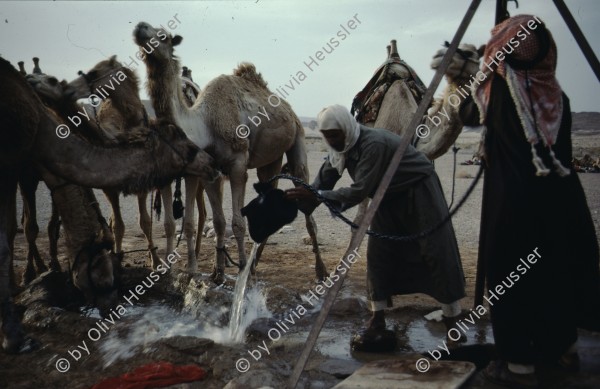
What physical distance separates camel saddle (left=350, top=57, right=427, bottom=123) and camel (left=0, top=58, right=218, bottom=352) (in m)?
3.12

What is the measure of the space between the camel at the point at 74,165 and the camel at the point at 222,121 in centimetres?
152

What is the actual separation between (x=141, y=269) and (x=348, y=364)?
3.16 meters

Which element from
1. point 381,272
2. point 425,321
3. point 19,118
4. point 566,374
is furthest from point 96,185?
point 566,374

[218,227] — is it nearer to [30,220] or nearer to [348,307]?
[348,307]

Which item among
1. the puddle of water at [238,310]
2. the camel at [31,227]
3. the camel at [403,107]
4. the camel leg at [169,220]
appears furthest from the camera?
the camel leg at [169,220]

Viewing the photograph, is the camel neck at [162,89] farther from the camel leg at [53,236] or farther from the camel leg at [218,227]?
the camel leg at [53,236]

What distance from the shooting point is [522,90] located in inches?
123

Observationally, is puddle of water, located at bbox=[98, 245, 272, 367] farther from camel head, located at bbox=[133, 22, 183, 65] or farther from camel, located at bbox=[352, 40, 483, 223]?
camel head, located at bbox=[133, 22, 183, 65]

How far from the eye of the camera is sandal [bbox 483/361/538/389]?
3137 millimetres

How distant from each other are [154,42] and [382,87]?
310 cm

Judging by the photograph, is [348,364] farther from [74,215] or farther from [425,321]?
[74,215]

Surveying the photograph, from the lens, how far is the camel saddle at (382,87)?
7.18 meters

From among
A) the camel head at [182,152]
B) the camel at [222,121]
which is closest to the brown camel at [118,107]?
the camel at [222,121]

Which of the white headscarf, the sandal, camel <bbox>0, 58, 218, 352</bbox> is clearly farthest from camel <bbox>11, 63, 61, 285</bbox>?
the sandal
